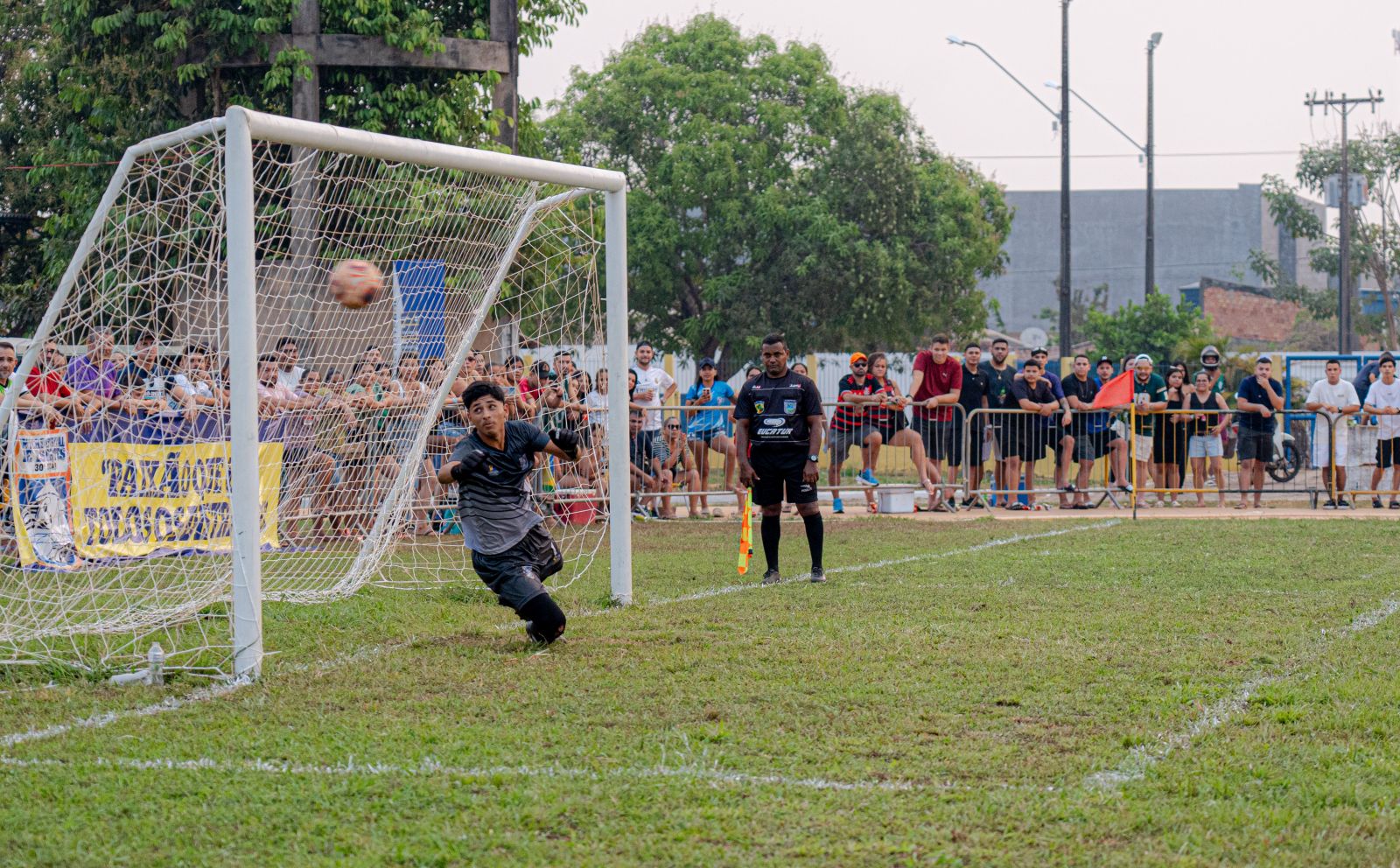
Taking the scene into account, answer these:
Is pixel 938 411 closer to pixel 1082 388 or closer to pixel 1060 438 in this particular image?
pixel 1060 438

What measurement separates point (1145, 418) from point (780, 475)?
870cm

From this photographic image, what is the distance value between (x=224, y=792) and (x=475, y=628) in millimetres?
3680

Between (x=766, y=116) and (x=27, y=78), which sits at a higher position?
(x=766, y=116)

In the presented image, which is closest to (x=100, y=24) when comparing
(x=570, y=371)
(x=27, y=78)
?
(x=27, y=78)

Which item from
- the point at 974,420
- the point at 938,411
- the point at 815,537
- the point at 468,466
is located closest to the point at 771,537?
the point at 815,537

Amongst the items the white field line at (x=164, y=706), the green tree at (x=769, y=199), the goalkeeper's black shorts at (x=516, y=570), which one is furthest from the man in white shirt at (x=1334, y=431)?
the green tree at (x=769, y=199)

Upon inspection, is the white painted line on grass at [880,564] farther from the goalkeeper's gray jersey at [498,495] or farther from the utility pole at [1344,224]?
the utility pole at [1344,224]

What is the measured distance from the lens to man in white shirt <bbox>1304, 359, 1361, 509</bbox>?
17.9m

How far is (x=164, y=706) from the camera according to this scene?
268 inches

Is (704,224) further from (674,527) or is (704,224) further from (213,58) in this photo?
(674,527)

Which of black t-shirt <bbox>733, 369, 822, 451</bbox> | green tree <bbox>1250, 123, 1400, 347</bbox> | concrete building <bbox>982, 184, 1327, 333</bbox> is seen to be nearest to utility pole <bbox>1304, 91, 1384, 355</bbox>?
green tree <bbox>1250, 123, 1400, 347</bbox>

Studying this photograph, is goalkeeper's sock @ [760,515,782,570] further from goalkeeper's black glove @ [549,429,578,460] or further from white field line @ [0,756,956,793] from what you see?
white field line @ [0,756,956,793]

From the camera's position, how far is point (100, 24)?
18.5m

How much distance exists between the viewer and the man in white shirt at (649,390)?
54.6ft
